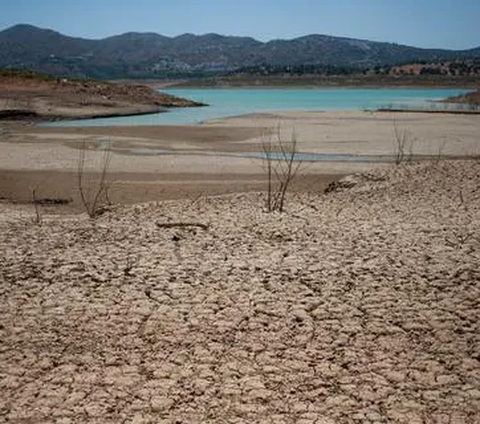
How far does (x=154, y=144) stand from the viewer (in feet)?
81.3

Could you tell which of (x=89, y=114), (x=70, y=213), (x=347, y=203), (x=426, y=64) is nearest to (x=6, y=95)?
(x=89, y=114)

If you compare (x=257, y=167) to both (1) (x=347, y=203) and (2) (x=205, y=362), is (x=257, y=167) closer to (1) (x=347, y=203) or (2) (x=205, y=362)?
(1) (x=347, y=203)

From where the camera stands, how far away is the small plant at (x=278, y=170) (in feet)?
37.2

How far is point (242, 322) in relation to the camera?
584 centimetres

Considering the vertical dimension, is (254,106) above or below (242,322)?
above

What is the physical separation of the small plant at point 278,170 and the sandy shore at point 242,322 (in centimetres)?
174

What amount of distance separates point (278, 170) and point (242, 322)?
40.7 feet

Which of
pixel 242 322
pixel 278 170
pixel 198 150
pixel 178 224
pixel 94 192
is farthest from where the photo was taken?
pixel 198 150

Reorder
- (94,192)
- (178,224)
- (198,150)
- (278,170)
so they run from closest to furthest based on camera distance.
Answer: (178,224), (94,192), (278,170), (198,150)

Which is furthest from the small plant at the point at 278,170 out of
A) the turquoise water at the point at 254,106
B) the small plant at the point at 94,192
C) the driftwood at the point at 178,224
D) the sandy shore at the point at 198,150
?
the turquoise water at the point at 254,106

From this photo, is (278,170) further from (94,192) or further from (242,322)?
(242,322)

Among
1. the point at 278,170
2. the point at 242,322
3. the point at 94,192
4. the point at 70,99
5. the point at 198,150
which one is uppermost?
the point at 70,99

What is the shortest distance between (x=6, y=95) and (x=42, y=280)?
40326 mm

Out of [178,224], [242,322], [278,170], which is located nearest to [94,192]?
[178,224]
